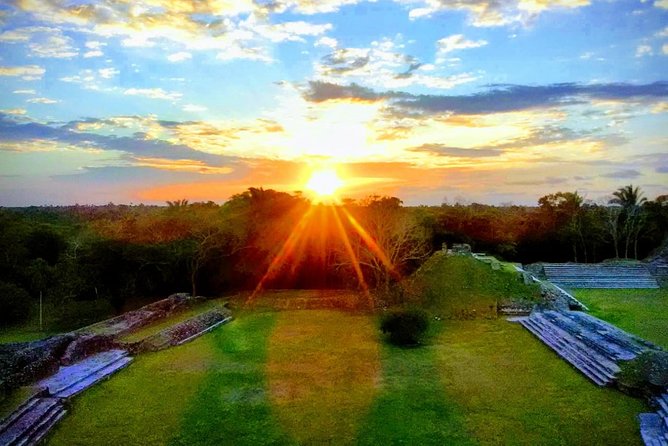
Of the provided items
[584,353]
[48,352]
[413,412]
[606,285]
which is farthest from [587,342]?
[606,285]

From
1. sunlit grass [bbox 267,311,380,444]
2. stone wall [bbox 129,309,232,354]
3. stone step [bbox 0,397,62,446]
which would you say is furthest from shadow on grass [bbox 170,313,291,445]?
stone step [bbox 0,397,62,446]

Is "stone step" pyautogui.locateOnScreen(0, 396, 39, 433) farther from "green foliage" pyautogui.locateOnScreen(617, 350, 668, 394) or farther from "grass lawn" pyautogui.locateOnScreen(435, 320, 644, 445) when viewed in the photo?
"green foliage" pyautogui.locateOnScreen(617, 350, 668, 394)

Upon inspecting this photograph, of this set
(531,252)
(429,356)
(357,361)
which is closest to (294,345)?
(357,361)

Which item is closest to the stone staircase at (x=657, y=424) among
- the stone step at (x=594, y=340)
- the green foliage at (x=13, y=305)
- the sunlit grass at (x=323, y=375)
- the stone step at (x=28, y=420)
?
the stone step at (x=594, y=340)

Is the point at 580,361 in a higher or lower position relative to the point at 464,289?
lower

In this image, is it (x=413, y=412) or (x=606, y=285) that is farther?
(x=606, y=285)

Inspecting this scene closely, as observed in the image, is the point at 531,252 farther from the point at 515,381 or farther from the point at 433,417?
the point at 433,417

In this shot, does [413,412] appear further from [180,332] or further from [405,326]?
[180,332]
